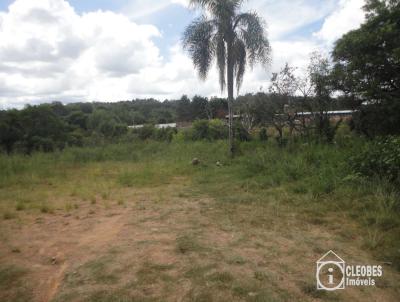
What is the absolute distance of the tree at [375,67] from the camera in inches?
322

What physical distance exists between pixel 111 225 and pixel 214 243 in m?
1.61

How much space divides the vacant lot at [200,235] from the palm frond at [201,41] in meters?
4.55

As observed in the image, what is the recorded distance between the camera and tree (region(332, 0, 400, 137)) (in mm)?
8180

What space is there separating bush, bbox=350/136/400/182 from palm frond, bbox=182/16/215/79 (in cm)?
604

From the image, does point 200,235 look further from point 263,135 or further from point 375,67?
point 263,135

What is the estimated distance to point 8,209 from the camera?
17.0 feet

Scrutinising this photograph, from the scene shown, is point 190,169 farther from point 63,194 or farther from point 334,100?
point 334,100

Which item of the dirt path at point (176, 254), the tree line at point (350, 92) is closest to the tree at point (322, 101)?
the tree line at point (350, 92)

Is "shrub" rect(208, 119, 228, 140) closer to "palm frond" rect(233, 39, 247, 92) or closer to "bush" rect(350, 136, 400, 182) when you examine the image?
"palm frond" rect(233, 39, 247, 92)

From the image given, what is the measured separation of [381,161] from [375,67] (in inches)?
178

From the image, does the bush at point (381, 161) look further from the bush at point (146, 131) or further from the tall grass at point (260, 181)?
the bush at point (146, 131)

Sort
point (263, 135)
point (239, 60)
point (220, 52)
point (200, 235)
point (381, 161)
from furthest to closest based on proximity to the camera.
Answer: point (263, 135) → point (239, 60) → point (220, 52) → point (381, 161) → point (200, 235)

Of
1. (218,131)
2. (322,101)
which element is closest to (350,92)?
(322,101)

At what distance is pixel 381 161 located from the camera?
5309 mm
